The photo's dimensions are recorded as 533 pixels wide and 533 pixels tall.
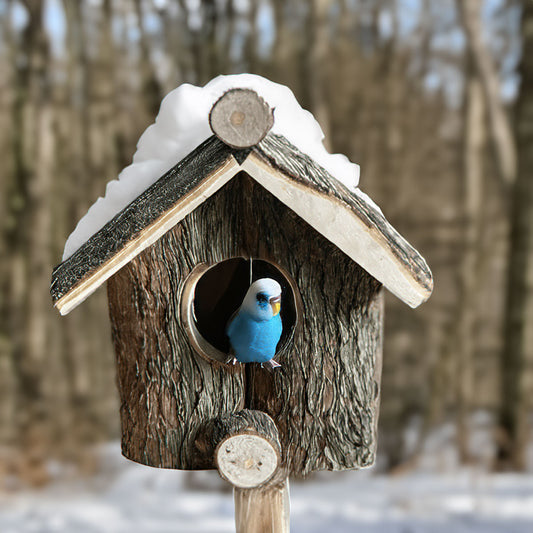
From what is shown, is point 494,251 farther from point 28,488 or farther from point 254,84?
point 28,488

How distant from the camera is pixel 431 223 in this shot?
440cm

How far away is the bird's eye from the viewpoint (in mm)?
1616

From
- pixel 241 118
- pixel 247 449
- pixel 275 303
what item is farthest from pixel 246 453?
pixel 241 118

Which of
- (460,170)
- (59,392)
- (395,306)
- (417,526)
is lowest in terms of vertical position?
(417,526)

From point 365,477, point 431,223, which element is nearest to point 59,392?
point 365,477

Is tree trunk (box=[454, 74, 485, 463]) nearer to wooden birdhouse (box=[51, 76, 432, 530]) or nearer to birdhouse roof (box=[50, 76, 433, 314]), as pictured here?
wooden birdhouse (box=[51, 76, 432, 530])

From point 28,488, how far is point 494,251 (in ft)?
12.0

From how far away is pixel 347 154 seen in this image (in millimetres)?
4273

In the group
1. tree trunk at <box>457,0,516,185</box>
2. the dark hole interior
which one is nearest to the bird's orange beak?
the dark hole interior

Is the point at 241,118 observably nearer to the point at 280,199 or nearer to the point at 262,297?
the point at 280,199

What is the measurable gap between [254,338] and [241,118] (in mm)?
570

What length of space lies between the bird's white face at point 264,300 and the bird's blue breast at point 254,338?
19 millimetres

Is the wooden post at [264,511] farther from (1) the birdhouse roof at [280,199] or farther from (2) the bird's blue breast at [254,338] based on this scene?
(1) the birdhouse roof at [280,199]

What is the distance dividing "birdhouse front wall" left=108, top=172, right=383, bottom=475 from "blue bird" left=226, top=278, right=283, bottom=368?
0.25ft
